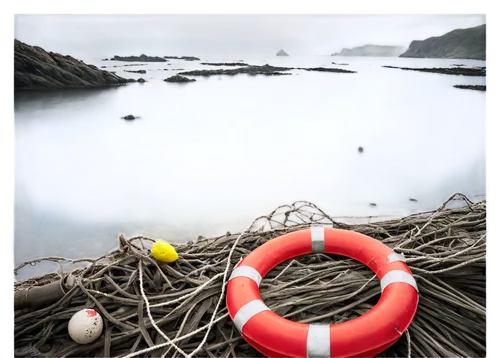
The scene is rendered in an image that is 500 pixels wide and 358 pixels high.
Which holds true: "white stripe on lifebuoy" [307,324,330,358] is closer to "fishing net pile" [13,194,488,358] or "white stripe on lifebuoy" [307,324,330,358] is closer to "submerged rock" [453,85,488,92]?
"fishing net pile" [13,194,488,358]

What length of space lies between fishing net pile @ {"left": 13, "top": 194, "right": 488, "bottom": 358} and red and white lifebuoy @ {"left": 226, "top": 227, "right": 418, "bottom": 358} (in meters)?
0.07

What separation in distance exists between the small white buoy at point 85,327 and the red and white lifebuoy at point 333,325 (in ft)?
1.89

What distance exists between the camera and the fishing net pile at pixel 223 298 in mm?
2037

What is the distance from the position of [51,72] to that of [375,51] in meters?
1.70

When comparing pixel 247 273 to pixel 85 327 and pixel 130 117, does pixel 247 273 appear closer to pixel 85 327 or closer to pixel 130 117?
pixel 85 327

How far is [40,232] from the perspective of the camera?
2455 millimetres

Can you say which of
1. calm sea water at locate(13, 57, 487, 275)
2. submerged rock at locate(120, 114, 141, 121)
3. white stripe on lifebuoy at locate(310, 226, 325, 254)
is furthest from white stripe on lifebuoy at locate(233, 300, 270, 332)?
submerged rock at locate(120, 114, 141, 121)

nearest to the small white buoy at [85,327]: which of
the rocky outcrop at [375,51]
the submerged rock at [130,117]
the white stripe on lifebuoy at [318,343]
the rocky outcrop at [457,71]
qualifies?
the white stripe on lifebuoy at [318,343]

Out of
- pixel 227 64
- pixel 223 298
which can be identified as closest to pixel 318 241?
pixel 223 298

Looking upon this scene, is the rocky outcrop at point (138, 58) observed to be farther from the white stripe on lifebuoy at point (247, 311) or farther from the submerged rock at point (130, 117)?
the white stripe on lifebuoy at point (247, 311)

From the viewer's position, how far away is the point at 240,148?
2.67 m

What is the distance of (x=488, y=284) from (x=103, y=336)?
5.73 ft

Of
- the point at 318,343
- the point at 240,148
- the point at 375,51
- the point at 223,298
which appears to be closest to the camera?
the point at 318,343
